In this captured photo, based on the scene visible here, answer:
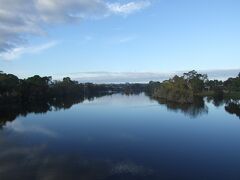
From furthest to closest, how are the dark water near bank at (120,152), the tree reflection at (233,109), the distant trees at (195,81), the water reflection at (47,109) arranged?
1. the distant trees at (195,81)
2. the tree reflection at (233,109)
3. the water reflection at (47,109)
4. the dark water near bank at (120,152)

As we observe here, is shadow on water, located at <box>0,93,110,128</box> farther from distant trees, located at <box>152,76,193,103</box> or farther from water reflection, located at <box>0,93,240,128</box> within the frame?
distant trees, located at <box>152,76,193,103</box>

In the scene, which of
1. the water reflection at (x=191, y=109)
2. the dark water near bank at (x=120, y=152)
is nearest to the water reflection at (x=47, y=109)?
the water reflection at (x=191, y=109)

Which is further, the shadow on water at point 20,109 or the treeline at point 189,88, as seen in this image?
the treeline at point 189,88

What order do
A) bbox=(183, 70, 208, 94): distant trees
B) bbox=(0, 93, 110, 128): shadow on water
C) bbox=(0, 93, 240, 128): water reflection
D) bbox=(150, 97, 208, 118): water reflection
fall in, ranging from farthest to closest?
bbox=(183, 70, 208, 94): distant trees, bbox=(150, 97, 208, 118): water reflection, bbox=(0, 93, 240, 128): water reflection, bbox=(0, 93, 110, 128): shadow on water

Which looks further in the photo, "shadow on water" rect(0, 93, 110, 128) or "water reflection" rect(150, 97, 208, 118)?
"water reflection" rect(150, 97, 208, 118)

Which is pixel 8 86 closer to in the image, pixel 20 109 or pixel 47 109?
pixel 47 109

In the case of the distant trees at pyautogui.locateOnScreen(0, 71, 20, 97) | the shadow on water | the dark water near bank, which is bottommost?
the shadow on water

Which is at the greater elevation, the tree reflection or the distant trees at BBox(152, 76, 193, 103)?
the distant trees at BBox(152, 76, 193, 103)

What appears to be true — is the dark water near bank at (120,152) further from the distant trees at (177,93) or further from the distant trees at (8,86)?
the distant trees at (177,93)

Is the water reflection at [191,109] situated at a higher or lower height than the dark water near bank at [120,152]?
lower

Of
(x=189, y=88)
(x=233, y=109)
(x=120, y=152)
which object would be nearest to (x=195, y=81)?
(x=189, y=88)

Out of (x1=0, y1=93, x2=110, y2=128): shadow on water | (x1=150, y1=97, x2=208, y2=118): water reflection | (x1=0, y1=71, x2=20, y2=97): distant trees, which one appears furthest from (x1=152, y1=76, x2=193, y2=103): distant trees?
(x1=0, y1=71, x2=20, y2=97): distant trees

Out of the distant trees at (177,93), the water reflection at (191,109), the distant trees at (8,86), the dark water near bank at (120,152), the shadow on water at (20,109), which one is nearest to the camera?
the dark water near bank at (120,152)

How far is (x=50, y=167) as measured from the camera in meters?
18.0
